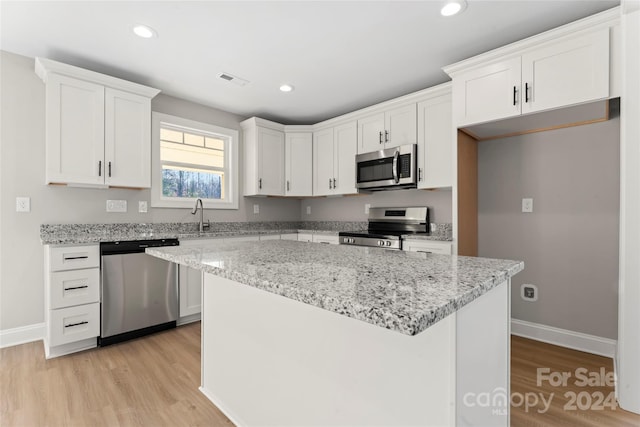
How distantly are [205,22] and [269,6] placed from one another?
19.6 inches

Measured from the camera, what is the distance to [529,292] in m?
2.74

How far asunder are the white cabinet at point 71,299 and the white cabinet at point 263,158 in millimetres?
1911

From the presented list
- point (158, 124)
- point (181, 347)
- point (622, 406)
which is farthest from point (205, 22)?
Result: point (622, 406)

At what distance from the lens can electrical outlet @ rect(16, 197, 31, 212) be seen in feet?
8.50

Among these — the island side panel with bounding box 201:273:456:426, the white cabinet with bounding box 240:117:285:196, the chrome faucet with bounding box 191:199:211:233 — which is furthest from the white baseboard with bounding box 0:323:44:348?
the white cabinet with bounding box 240:117:285:196

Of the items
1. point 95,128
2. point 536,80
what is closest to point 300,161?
point 95,128

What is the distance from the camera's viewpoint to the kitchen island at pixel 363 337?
28.0 inches

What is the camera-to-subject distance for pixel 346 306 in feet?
2.05

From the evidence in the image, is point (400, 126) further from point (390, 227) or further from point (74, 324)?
point (74, 324)

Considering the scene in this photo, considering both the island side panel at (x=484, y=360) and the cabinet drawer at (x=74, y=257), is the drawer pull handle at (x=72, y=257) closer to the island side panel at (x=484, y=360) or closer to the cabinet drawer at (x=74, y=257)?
the cabinet drawer at (x=74, y=257)

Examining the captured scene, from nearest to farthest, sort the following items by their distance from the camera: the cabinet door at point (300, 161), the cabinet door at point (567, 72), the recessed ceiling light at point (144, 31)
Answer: the cabinet door at point (567, 72), the recessed ceiling light at point (144, 31), the cabinet door at point (300, 161)

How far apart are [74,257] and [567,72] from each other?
377 centimetres

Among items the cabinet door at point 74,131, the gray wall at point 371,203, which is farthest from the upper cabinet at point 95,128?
the gray wall at point 371,203

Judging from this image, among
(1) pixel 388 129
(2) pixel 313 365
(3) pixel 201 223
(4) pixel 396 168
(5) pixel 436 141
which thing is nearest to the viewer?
(2) pixel 313 365
